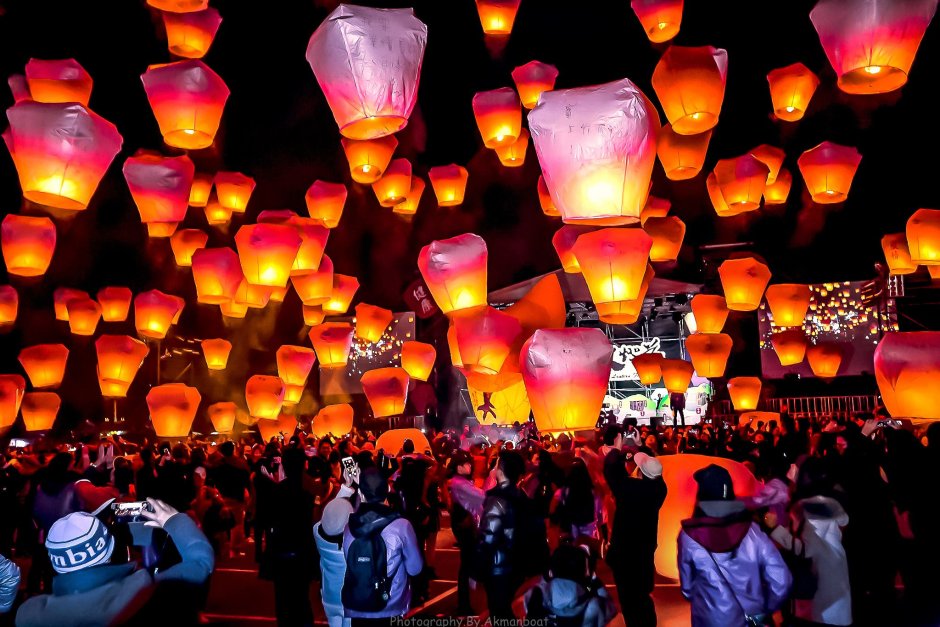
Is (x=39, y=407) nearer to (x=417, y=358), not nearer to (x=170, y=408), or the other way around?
(x=170, y=408)

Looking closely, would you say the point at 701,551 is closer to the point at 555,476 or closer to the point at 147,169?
the point at 555,476

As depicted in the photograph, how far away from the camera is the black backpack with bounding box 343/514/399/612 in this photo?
3738mm

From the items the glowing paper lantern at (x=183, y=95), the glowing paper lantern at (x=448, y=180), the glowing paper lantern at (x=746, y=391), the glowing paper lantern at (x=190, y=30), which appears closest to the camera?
the glowing paper lantern at (x=183, y=95)

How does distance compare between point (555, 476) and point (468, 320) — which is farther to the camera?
point (468, 320)

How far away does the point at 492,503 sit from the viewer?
4414 millimetres

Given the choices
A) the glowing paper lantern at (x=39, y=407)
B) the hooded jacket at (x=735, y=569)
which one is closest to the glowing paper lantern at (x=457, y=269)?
the hooded jacket at (x=735, y=569)

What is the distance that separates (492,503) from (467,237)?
3742mm

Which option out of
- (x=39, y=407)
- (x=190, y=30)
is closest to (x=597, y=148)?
(x=190, y=30)

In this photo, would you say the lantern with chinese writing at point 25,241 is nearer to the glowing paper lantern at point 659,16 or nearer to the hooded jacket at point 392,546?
the hooded jacket at point 392,546

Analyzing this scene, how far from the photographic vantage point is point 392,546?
3807 mm

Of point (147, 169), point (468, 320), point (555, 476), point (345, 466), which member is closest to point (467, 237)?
point (468, 320)

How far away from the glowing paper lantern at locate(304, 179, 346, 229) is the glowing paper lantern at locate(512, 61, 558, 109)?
2703 millimetres

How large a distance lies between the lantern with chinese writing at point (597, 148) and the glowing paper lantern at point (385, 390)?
27.4 ft

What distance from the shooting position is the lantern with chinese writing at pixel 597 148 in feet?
15.8
